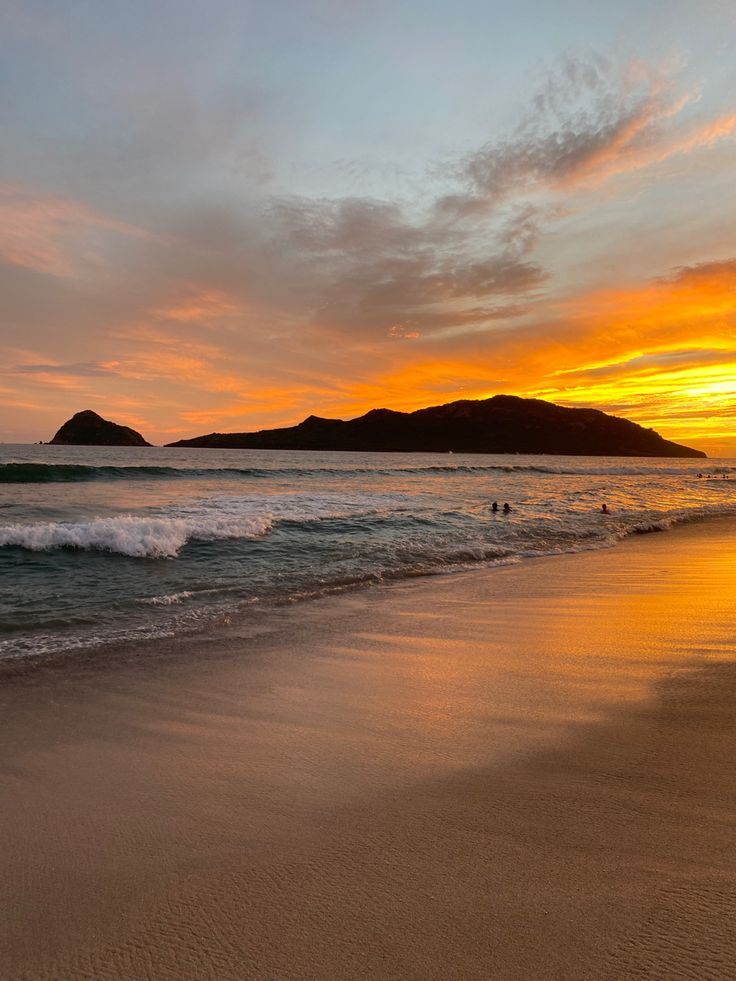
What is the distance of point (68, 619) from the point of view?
7.56m

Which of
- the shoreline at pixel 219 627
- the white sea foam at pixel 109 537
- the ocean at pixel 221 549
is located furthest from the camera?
the white sea foam at pixel 109 537

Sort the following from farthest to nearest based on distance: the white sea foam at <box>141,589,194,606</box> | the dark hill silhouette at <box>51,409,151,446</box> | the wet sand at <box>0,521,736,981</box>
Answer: the dark hill silhouette at <box>51,409,151,446</box>
the white sea foam at <box>141,589,194,606</box>
the wet sand at <box>0,521,736,981</box>

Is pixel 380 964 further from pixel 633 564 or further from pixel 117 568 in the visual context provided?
pixel 633 564

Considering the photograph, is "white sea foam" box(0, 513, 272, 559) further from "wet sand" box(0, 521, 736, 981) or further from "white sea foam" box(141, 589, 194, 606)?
"wet sand" box(0, 521, 736, 981)

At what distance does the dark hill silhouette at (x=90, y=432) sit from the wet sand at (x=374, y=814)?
180835 millimetres

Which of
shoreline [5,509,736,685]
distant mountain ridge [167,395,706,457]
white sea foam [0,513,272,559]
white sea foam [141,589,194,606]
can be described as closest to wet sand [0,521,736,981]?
shoreline [5,509,736,685]

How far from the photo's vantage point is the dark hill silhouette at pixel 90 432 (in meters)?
170

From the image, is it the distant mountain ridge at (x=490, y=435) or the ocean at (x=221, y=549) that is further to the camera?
the distant mountain ridge at (x=490, y=435)

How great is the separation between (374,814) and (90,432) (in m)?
187

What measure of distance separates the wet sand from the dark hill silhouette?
180835 mm

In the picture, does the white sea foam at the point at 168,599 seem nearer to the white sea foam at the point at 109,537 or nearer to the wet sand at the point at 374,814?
the wet sand at the point at 374,814

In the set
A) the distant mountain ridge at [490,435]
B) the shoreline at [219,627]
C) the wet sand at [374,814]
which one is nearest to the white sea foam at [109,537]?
the shoreline at [219,627]

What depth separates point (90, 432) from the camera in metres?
170

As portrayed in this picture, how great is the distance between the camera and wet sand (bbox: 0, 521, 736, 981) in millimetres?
2051
